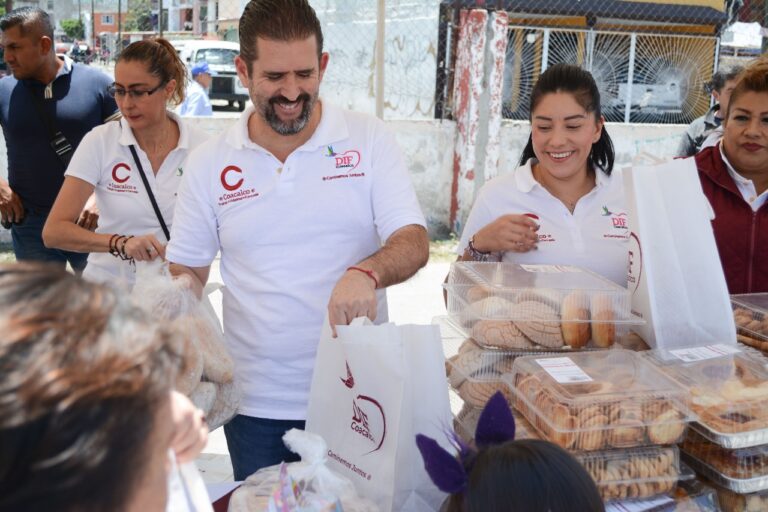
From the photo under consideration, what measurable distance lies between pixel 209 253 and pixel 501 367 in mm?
967

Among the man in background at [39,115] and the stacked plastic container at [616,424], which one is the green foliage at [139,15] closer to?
the man in background at [39,115]

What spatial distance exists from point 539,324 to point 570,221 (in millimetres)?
662

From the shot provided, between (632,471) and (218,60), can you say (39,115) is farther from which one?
(218,60)

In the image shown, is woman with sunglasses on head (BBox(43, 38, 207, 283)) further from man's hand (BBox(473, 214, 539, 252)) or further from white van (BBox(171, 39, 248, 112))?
white van (BBox(171, 39, 248, 112))

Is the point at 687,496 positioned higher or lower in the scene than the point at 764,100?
lower

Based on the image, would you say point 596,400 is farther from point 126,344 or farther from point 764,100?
point 764,100

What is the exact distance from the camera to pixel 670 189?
1.80 m

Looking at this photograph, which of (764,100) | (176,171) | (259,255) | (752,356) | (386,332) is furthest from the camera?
(176,171)

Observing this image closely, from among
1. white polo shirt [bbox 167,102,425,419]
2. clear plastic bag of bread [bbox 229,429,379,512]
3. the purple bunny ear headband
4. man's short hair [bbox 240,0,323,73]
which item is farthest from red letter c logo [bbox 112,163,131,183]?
the purple bunny ear headband

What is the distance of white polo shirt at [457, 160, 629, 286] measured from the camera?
2.24 metres

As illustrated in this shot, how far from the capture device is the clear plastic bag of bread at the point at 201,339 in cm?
173

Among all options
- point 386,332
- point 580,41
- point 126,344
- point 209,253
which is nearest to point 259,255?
point 209,253

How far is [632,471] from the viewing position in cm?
141

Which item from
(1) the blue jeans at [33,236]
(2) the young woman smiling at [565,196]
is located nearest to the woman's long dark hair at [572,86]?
(2) the young woman smiling at [565,196]
